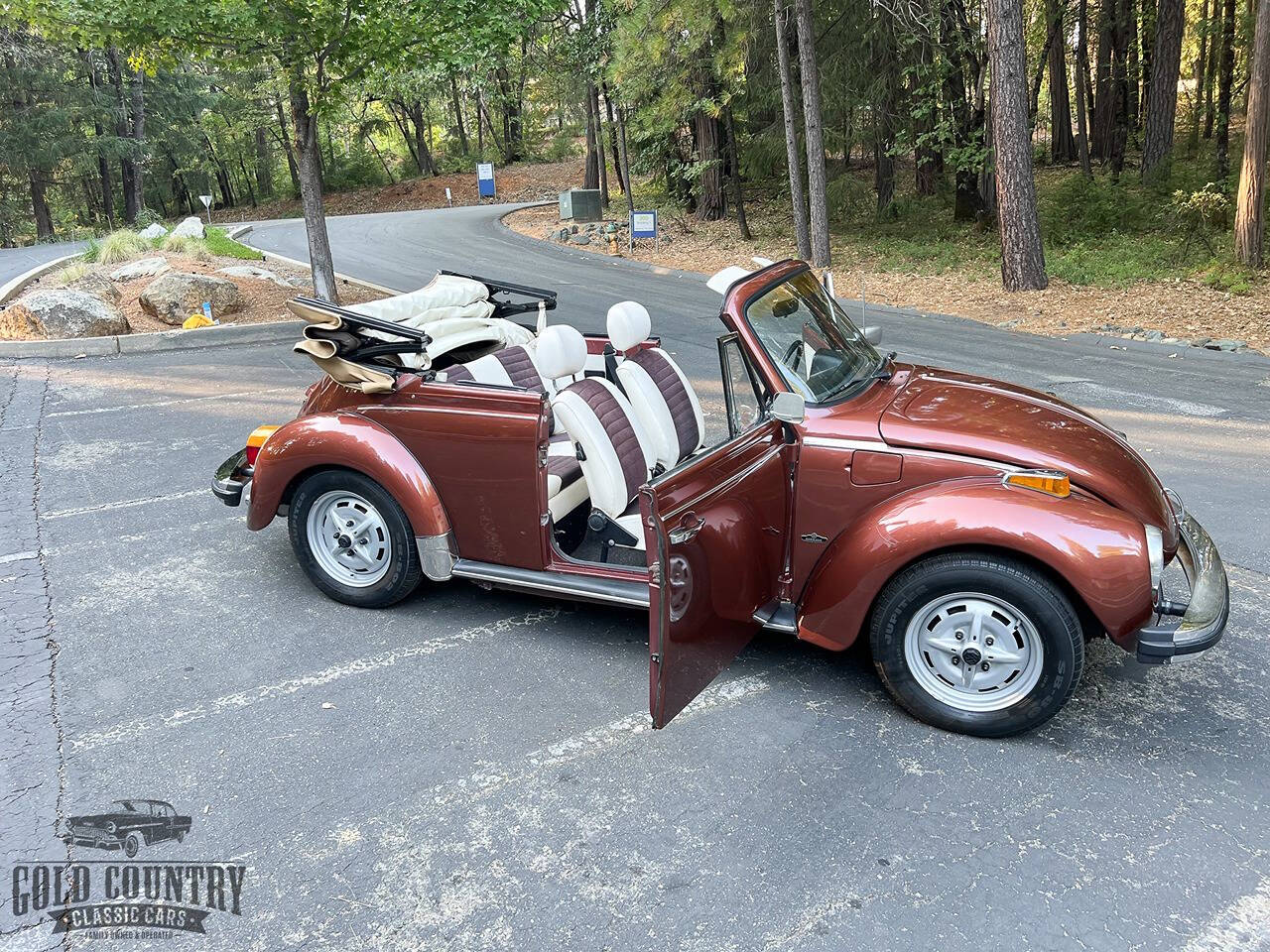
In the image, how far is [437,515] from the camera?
15.2 ft

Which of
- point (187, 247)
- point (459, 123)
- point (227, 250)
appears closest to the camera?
point (187, 247)

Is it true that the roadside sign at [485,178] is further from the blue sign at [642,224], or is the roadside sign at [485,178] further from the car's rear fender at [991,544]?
the car's rear fender at [991,544]

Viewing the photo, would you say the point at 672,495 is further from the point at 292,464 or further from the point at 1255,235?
the point at 1255,235

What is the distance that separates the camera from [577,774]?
3.63 meters

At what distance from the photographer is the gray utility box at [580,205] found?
2705cm

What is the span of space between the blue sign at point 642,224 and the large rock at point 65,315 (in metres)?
11.4

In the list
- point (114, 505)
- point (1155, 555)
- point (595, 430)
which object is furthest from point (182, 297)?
point (1155, 555)

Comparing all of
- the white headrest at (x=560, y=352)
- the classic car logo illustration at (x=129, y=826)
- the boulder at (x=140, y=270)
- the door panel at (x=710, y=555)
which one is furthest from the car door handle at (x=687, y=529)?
the boulder at (x=140, y=270)

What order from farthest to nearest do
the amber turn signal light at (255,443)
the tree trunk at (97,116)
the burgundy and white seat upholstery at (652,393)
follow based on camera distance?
the tree trunk at (97,116)
the amber turn signal light at (255,443)
the burgundy and white seat upholstery at (652,393)

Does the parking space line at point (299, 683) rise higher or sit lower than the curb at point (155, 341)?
lower

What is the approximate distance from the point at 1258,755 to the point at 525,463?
330cm

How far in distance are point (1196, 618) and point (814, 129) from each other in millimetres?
14083

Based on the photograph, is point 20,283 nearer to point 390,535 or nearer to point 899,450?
point 390,535

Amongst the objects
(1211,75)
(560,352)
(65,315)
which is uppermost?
(1211,75)
